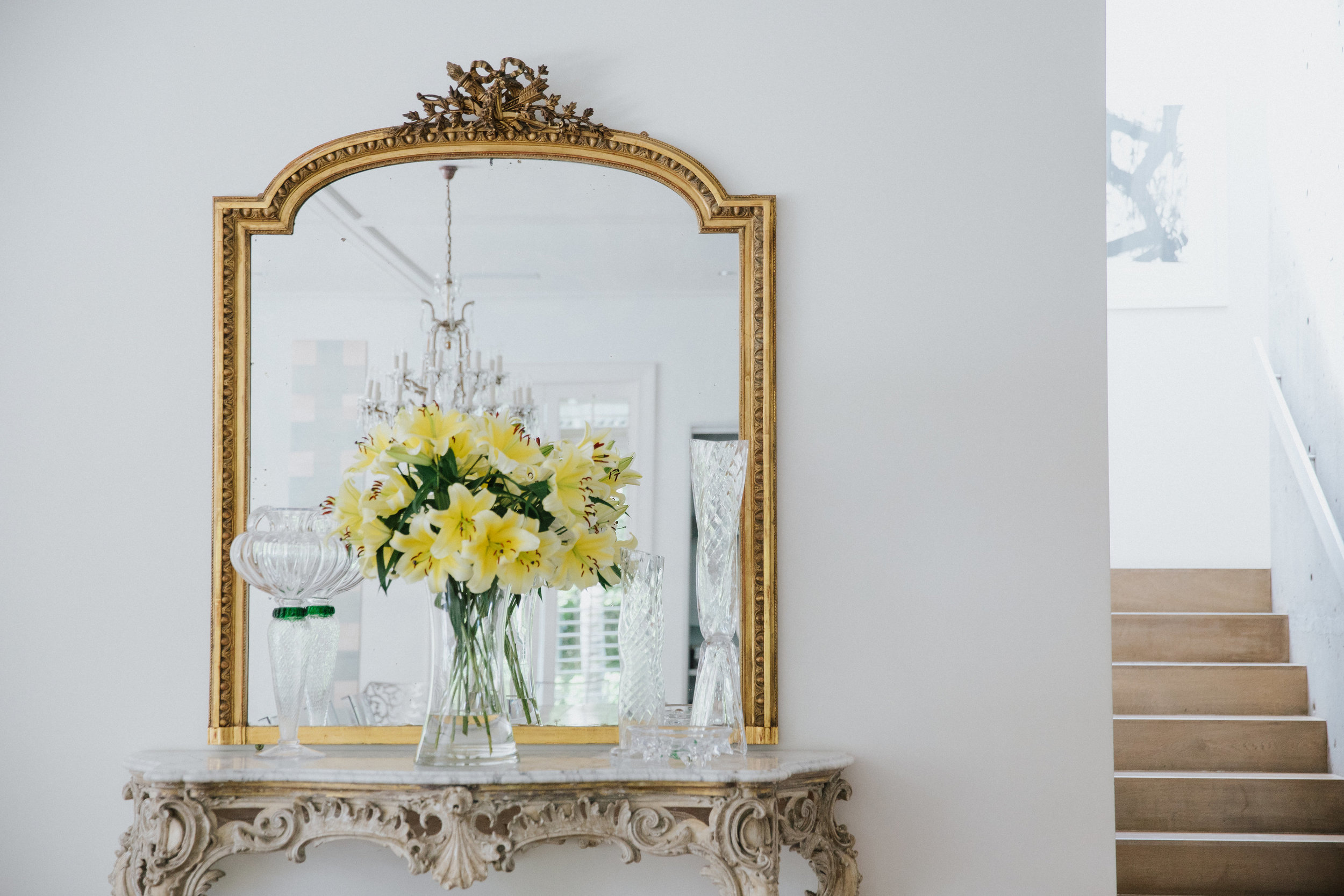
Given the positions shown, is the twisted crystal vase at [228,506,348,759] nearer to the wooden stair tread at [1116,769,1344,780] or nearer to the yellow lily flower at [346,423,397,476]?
the yellow lily flower at [346,423,397,476]

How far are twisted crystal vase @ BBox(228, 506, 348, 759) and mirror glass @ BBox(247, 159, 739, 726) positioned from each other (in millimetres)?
108

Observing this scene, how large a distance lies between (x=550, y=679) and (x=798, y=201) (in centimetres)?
105

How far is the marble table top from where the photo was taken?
170 centimetres

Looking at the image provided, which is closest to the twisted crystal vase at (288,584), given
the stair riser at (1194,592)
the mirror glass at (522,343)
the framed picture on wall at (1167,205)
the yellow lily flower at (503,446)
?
the mirror glass at (522,343)

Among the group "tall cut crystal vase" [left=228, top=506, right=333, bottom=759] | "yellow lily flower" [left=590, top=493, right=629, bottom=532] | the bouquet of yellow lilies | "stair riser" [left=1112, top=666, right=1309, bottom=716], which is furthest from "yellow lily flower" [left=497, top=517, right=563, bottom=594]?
"stair riser" [left=1112, top=666, right=1309, bottom=716]

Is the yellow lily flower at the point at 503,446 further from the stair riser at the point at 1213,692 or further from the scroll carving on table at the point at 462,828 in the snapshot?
the stair riser at the point at 1213,692

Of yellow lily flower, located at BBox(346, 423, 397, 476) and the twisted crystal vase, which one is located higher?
yellow lily flower, located at BBox(346, 423, 397, 476)

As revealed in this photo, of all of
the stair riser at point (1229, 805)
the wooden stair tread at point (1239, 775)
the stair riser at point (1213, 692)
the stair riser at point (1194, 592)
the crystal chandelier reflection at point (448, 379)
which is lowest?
the stair riser at point (1229, 805)

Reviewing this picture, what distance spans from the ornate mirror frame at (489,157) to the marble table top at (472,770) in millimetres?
142

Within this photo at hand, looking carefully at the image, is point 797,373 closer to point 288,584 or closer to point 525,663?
point 525,663

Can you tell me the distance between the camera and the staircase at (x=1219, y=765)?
121 inches

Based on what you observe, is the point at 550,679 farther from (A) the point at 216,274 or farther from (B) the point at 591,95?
(B) the point at 591,95

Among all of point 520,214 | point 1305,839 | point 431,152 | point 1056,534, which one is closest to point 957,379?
point 1056,534

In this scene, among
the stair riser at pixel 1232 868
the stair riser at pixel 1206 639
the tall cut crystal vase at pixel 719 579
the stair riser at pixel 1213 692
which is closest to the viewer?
the tall cut crystal vase at pixel 719 579
